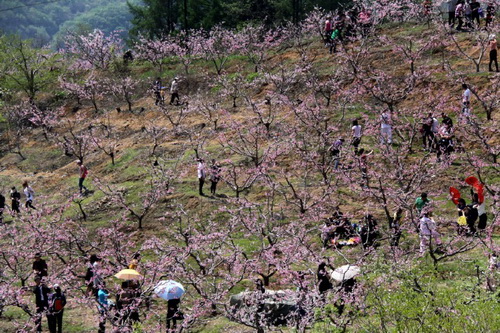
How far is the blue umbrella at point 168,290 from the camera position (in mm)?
12938

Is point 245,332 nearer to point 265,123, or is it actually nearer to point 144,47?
point 265,123

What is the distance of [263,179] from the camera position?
69.5ft

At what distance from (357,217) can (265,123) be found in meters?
8.63

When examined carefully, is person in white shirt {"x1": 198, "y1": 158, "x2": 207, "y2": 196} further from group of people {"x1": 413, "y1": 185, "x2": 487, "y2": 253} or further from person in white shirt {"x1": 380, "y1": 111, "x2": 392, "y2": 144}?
group of people {"x1": 413, "y1": 185, "x2": 487, "y2": 253}

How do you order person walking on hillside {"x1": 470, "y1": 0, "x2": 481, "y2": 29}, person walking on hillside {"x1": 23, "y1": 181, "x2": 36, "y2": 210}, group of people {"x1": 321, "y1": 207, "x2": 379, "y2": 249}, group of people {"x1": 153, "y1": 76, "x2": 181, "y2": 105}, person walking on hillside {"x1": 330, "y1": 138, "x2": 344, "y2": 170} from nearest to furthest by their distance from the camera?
group of people {"x1": 321, "y1": 207, "x2": 379, "y2": 249} → person walking on hillside {"x1": 330, "y1": 138, "x2": 344, "y2": 170} → person walking on hillside {"x1": 23, "y1": 181, "x2": 36, "y2": 210} → person walking on hillside {"x1": 470, "y1": 0, "x2": 481, "y2": 29} → group of people {"x1": 153, "y1": 76, "x2": 181, "y2": 105}

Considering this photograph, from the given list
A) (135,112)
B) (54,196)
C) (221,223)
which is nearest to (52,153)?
(135,112)

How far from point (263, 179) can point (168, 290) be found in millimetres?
8820

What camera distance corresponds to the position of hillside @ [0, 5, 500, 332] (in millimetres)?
12883

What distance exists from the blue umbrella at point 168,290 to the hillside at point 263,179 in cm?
55

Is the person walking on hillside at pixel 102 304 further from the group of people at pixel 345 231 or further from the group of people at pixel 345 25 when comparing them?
the group of people at pixel 345 25

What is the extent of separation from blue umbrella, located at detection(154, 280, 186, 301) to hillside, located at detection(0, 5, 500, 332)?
1.81 feet

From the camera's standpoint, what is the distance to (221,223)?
20.5 metres

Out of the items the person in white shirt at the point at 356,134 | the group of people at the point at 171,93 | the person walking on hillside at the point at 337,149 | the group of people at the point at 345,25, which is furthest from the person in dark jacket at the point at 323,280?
the group of people at the point at 345,25

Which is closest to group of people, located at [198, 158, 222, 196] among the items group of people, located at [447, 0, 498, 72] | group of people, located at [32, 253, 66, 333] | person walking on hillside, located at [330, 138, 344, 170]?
person walking on hillside, located at [330, 138, 344, 170]
